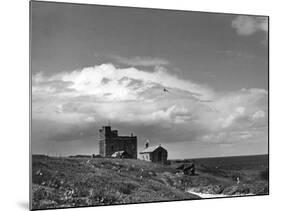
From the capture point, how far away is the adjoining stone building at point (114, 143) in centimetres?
694

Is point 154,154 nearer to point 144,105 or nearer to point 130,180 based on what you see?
point 130,180

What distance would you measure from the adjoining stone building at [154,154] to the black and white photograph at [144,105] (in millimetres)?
13

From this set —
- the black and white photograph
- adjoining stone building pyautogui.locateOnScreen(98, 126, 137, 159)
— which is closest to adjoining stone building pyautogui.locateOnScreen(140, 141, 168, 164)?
the black and white photograph

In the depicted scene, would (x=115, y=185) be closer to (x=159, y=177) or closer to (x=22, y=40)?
(x=159, y=177)

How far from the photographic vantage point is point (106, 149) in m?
7.01

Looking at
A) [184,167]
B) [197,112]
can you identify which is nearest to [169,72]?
[197,112]

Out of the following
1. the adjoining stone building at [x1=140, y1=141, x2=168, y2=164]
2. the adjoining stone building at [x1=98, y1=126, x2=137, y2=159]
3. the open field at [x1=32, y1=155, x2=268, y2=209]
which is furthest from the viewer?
the adjoining stone building at [x1=140, y1=141, x2=168, y2=164]

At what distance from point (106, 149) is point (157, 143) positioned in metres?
0.66

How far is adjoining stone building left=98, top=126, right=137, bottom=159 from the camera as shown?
6.94 meters

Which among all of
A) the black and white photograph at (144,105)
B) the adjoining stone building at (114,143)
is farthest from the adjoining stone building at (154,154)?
the adjoining stone building at (114,143)

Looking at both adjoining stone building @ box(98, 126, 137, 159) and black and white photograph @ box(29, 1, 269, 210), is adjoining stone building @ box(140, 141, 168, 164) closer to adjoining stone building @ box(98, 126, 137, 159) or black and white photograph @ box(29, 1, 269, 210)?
black and white photograph @ box(29, 1, 269, 210)

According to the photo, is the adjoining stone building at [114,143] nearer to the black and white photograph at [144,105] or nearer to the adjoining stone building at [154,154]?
the black and white photograph at [144,105]

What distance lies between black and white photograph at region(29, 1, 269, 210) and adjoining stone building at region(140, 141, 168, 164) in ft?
0.04
